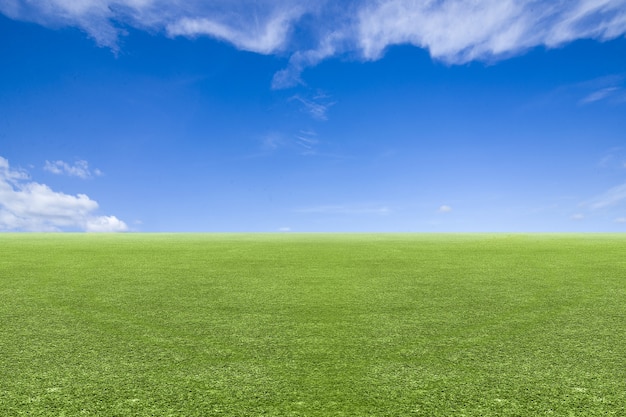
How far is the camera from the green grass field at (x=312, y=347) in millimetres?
3307

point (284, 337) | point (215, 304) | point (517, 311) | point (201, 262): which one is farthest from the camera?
point (201, 262)

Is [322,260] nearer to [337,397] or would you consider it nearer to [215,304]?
[215,304]

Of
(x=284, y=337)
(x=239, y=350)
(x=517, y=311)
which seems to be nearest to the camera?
(x=239, y=350)

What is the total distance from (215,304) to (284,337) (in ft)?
7.30

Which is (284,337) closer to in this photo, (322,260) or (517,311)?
(517,311)

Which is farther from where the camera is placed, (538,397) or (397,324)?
(397,324)

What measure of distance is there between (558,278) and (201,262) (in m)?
9.71

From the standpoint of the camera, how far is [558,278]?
952 cm

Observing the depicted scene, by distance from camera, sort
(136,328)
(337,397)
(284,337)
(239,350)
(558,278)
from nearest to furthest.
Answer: (337,397) → (239,350) → (284,337) → (136,328) → (558,278)

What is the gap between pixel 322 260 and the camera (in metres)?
13.4

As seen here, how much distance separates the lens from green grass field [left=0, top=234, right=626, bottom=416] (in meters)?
3.31

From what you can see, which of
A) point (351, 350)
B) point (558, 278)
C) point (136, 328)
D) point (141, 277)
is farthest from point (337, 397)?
point (558, 278)

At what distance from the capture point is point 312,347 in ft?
15.0

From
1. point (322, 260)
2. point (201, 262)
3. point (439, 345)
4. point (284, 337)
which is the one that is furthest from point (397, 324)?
point (201, 262)
